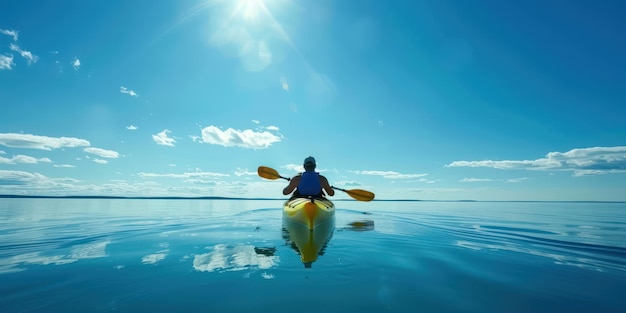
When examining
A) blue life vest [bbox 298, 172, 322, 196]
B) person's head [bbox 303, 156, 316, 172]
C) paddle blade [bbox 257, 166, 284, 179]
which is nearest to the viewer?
blue life vest [bbox 298, 172, 322, 196]

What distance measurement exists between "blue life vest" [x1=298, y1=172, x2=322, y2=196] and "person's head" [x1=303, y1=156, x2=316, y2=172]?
57 cm

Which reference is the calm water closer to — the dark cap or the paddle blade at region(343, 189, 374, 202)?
the dark cap

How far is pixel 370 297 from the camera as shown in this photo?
3.87m

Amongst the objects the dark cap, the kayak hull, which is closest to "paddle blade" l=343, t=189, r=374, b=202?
the dark cap

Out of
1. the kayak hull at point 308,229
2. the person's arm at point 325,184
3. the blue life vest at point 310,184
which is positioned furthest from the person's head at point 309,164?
the kayak hull at point 308,229

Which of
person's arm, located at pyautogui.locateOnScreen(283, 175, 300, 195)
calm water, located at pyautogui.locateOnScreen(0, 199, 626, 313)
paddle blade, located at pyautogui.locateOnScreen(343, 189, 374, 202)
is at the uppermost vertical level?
person's arm, located at pyautogui.locateOnScreen(283, 175, 300, 195)

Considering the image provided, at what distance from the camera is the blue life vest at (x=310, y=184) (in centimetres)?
1219

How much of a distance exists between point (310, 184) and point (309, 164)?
1.01 m

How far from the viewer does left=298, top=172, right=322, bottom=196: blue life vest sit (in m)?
12.2

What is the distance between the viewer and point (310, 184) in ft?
40.3

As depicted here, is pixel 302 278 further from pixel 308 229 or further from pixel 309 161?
pixel 309 161

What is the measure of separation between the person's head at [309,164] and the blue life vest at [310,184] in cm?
57

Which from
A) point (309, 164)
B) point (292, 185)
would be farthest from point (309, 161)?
point (292, 185)

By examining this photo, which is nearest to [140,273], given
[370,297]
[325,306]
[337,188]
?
[325,306]
